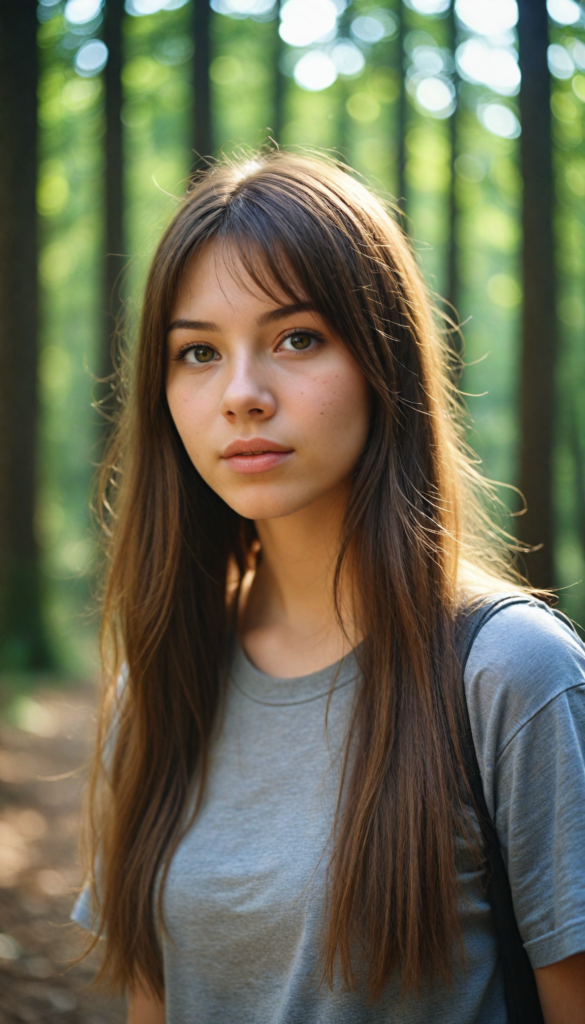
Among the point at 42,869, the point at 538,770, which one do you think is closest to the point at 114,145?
the point at 42,869

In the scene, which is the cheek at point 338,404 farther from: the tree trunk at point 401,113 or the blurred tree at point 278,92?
the blurred tree at point 278,92

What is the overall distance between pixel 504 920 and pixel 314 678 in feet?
2.15

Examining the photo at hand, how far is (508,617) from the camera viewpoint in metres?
1.50

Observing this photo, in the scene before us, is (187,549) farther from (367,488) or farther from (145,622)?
(367,488)

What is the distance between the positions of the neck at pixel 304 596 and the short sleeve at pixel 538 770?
1.44ft

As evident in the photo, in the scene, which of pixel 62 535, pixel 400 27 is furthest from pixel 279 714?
pixel 62 535

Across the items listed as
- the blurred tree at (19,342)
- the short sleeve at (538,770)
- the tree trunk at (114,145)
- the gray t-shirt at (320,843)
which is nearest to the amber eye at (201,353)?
the gray t-shirt at (320,843)

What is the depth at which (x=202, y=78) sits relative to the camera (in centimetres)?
779

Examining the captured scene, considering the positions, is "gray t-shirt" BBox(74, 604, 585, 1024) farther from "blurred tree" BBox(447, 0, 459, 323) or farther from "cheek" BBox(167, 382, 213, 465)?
"blurred tree" BBox(447, 0, 459, 323)

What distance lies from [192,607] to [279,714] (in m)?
0.44

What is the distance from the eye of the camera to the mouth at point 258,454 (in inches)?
64.2

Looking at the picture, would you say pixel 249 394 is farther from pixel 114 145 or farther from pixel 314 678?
pixel 114 145

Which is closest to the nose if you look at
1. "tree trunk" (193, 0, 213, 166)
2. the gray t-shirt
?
the gray t-shirt

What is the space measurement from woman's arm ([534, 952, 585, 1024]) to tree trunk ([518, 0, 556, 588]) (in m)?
4.02
